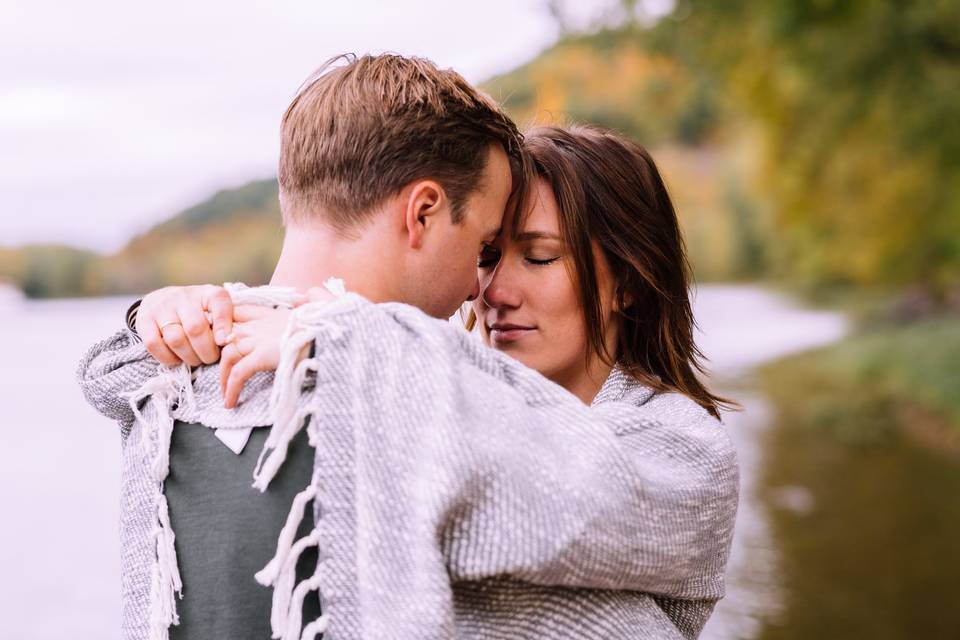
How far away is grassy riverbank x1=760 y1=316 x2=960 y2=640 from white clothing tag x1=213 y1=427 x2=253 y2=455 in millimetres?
7034

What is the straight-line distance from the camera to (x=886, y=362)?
65.3ft

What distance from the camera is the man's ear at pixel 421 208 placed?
1.81m

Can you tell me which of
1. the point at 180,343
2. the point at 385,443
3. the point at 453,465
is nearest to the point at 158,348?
the point at 180,343

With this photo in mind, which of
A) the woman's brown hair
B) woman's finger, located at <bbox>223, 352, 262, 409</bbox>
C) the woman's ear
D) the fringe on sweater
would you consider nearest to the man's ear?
the fringe on sweater

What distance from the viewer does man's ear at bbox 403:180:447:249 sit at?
1.81 meters

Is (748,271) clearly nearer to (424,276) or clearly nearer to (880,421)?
(880,421)

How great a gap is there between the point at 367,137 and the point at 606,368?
987mm

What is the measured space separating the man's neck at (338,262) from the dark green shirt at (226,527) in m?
0.32

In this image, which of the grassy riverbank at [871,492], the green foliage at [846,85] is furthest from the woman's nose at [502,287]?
the grassy riverbank at [871,492]

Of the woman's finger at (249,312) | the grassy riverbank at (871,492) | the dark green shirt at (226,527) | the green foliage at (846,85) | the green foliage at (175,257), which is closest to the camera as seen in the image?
the dark green shirt at (226,527)

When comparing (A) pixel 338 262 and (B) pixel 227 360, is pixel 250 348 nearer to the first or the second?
(B) pixel 227 360

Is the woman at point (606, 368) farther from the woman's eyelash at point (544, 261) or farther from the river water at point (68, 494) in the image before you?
the river water at point (68, 494)

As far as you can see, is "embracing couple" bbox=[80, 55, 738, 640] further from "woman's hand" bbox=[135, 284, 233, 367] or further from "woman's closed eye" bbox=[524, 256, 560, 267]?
"woman's closed eye" bbox=[524, 256, 560, 267]

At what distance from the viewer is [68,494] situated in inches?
503
